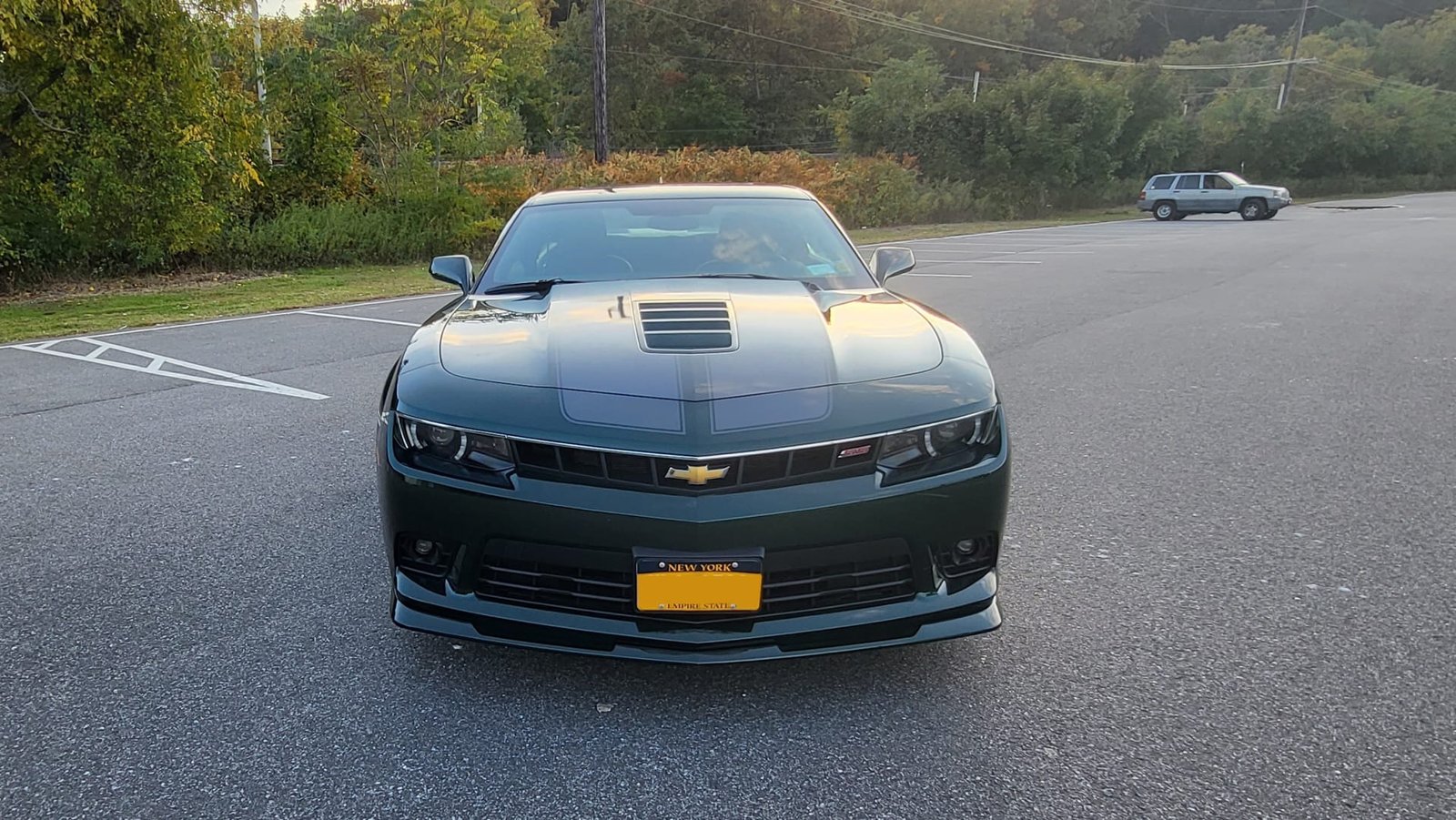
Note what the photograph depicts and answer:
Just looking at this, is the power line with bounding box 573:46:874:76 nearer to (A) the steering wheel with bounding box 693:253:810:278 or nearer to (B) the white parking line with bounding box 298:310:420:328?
(B) the white parking line with bounding box 298:310:420:328

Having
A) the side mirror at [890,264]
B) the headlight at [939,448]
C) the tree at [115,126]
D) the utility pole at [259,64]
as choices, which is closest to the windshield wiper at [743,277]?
the side mirror at [890,264]

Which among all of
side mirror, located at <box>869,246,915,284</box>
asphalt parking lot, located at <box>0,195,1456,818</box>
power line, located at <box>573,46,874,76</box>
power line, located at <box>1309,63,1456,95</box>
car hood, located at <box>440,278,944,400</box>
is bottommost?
asphalt parking lot, located at <box>0,195,1456,818</box>

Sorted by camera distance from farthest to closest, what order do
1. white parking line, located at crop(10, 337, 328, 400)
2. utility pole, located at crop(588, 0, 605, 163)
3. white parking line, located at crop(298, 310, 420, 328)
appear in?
utility pole, located at crop(588, 0, 605, 163) < white parking line, located at crop(298, 310, 420, 328) < white parking line, located at crop(10, 337, 328, 400)

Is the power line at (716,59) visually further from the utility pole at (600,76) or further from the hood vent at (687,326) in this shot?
the hood vent at (687,326)

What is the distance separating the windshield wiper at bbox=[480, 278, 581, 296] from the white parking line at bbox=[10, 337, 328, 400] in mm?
3154

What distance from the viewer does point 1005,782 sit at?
2289 millimetres

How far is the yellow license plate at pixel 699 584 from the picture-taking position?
241cm

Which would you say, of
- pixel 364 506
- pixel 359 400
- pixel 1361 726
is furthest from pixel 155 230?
pixel 1361 726

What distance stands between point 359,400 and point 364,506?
2.27 m

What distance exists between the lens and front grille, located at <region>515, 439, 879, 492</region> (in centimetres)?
242

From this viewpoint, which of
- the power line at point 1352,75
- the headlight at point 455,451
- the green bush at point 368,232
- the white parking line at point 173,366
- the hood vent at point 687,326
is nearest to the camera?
the headlight at point 455,451

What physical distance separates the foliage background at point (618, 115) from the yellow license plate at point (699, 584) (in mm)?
10171

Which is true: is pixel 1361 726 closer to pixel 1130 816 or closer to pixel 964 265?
pixel 1130 816

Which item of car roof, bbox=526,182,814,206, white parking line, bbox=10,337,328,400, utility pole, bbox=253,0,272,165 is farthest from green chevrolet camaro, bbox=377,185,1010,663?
utility pole, bbox=253,0,272,165
